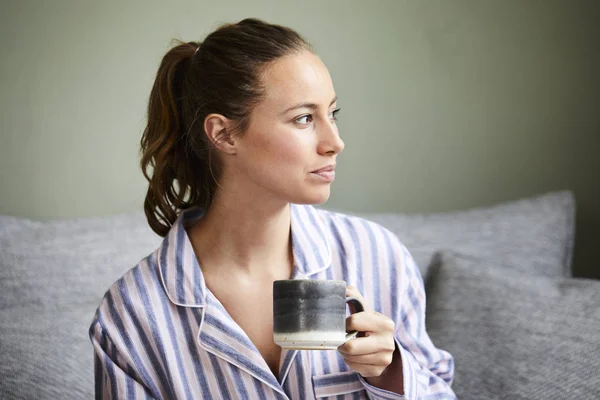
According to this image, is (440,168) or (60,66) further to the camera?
(440,168)

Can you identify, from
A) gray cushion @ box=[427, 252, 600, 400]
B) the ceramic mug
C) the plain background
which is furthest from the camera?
the plain background

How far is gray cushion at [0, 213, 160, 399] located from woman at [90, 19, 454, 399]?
0.26 metres

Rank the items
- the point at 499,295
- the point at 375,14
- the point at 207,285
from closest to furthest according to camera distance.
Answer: the point at 207,285 < the point at 499,295 < the point at 375,14

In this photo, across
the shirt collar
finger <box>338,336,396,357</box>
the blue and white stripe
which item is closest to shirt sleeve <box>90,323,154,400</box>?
the blue and white stripe

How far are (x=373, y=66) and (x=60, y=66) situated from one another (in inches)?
33.9

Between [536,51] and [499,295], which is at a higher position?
[536,51]

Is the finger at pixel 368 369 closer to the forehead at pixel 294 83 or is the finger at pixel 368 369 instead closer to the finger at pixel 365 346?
the finger at pixel 365 346

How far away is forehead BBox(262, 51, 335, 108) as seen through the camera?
119 centimetres

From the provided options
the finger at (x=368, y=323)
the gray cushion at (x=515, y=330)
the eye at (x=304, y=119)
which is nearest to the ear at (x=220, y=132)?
the eye at (x=304, y=119)

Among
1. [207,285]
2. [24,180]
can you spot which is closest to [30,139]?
[24,180]

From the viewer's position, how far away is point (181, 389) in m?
1.24

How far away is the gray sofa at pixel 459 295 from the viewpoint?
4.74 ft

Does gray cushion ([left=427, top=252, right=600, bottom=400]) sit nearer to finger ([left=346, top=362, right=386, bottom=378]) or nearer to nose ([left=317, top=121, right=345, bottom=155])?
finger ([left=346, top=362, right=386, bottom=378])

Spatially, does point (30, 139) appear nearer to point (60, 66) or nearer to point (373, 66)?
point (60, 66)
